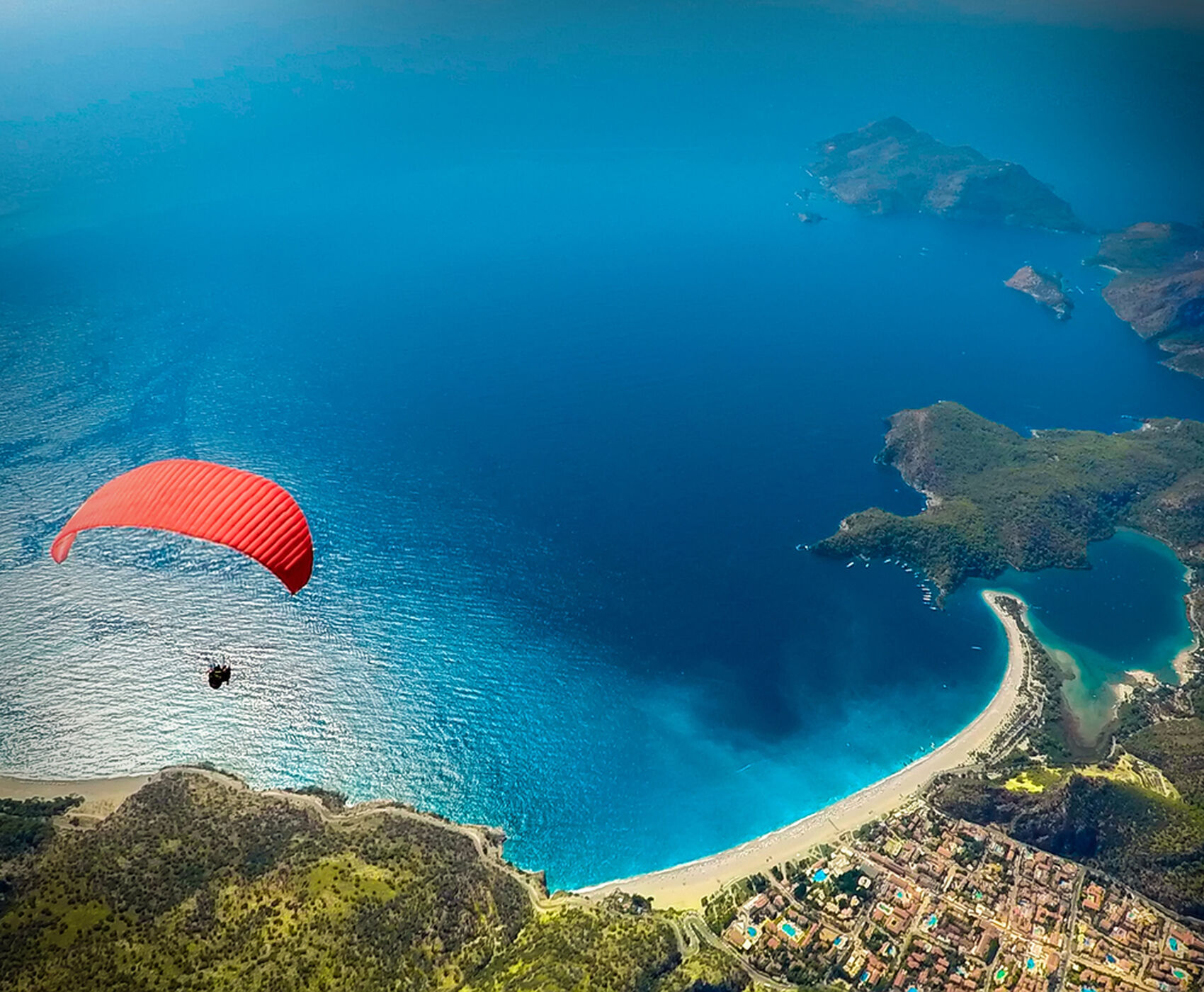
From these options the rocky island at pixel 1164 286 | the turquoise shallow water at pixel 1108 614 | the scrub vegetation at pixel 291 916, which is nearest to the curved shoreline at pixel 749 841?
the scrub vegetation at pixel 291 916

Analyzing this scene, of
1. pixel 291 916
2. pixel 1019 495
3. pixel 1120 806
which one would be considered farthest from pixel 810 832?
pixel 1019 495

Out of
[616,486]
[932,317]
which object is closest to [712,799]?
[616,486]

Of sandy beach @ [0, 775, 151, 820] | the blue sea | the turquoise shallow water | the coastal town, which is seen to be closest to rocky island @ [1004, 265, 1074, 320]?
Result: the blue sea

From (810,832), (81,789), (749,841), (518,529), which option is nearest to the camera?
(81,789)

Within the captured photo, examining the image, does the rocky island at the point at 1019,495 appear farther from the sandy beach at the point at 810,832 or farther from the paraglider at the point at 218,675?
the paraglider at the point at 218,675

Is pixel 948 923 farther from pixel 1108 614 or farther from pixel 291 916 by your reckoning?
pixel 1108 614

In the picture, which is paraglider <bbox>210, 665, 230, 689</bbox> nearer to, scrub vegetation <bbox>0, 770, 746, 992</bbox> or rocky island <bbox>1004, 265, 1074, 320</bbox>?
scrub vegetation <bbox>0, 770, 746, 992</bbox>
